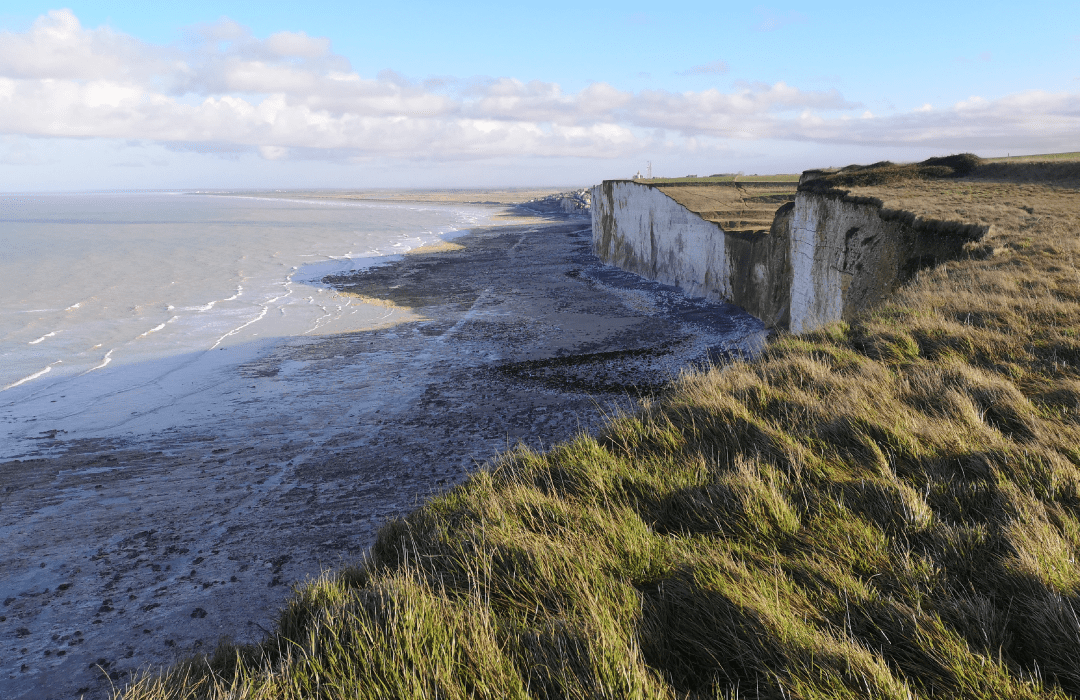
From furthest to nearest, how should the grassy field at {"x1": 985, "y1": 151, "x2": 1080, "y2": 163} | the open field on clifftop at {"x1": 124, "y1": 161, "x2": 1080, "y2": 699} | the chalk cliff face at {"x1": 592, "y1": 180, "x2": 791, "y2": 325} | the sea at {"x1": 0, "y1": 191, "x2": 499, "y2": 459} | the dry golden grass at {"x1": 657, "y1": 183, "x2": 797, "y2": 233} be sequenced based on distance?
the dry golden grass at {"x1": 657, "y1": 183, "x2": 797, "y2": 233}, the chalk cliff face at {"x1": 592, "y1": 180, "x2": 791, "y2": 325}, the grassy field at {"x1": 985, "y1": 151, "x2": 1080, "y2": 163}, the sea at {"x1": 0, "y1": 191, "x2": 499, "y2": 459}, the open field on clifftop at {"x1": 124, "y1": 161, "x2": 1080, "y2": 699}

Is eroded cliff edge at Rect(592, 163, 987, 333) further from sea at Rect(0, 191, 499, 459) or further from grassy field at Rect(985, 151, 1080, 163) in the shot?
sea at Rect(0, 191, 499, 459)

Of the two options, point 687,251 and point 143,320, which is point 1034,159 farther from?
point 143,320

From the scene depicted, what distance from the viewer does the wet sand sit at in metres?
5.84

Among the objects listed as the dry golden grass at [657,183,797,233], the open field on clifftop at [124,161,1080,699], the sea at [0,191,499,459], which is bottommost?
the sea at [0,191,499,459]

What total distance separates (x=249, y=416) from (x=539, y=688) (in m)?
10.9

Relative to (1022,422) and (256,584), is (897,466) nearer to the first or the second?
(1022,422)

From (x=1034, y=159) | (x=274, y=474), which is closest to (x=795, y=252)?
(x=1034, y=159)

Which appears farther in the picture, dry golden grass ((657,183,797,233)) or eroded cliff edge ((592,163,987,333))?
dry golden grass ((657,183,797,233))

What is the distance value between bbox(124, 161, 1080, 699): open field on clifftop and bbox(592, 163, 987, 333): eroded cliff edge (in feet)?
16.0

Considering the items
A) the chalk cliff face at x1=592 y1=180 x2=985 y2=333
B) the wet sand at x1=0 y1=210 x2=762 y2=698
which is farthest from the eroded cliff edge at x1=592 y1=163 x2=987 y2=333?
the wet sand at x1=0 y1=210 x2=762 y2=698

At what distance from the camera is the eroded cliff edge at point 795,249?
10.9 m

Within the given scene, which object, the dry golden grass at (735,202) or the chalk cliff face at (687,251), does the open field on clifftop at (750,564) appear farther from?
the dry golden grass at (735,202)

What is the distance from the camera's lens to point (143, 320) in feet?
66.2

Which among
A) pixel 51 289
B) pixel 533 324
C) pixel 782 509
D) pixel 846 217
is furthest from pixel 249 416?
pixel 51 289
